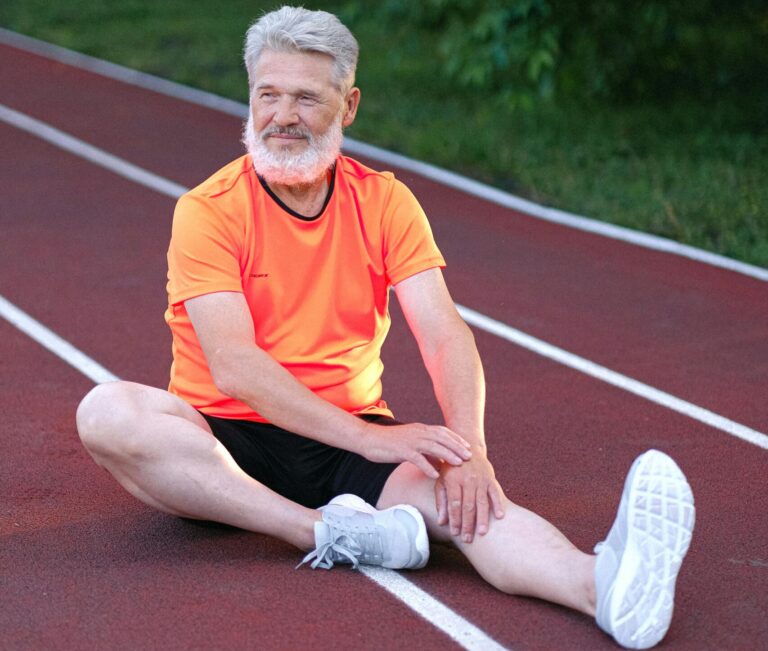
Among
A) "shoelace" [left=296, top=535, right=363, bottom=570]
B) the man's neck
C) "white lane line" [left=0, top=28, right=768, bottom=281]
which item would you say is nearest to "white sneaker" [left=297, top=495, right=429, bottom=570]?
"shoelace" [left=296, top=535, right=363, bottom=570]

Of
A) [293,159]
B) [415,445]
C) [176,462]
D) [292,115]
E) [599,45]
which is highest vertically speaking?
[292,115]

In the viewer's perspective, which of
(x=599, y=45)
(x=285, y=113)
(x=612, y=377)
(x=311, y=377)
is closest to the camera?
(x=285, y=113)

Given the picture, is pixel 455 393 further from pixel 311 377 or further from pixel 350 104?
pixel 350 104

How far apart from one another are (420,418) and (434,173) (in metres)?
5.50

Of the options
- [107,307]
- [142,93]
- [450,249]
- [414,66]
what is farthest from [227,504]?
[414,66]

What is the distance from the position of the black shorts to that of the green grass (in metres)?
4.73

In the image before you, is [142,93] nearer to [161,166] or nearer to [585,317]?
[161,166]

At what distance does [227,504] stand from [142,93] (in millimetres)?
11584

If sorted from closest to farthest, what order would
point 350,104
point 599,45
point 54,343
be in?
point 350,104 → point 54,343 → point 599,45

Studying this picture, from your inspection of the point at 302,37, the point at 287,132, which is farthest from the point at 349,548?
the point at 302,37

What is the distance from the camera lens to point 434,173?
1135 centimetres

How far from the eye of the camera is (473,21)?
1273 cm

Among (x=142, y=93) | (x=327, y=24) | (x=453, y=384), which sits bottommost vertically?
(x=142, y=93)

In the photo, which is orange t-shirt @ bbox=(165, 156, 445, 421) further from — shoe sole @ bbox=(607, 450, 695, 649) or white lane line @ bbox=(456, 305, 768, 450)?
white lane line @ bbox=(456, 305, 768, 450)
